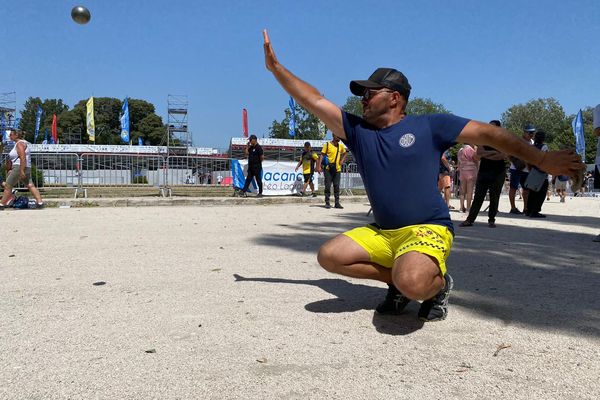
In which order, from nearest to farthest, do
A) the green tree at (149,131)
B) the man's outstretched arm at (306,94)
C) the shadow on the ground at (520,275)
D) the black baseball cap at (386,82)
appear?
the black baseball cap at (386,82) → the shadow on the ground at (520,275) → the man's outstretched arm at (306,94) → the green tree at (149,131)

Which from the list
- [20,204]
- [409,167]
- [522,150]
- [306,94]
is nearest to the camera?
[522,150]

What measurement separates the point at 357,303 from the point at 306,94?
1.55 metres

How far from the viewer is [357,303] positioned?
3.53 meters

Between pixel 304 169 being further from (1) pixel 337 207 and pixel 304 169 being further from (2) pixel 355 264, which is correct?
(2) pixel 355 264

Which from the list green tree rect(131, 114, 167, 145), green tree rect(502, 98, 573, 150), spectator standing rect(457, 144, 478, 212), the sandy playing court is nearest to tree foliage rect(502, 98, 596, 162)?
green tree rect(502, 98, 573, 150)

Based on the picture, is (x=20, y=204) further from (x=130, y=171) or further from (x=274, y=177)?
(x=130, y=171)

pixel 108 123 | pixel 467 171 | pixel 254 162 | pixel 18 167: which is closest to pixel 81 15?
pixel 18 167

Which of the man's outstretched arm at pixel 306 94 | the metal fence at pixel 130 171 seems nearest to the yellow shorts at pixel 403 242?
the man's outstretched arm at pixel 306 94

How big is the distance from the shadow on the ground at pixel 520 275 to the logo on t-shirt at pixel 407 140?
120 centimetres

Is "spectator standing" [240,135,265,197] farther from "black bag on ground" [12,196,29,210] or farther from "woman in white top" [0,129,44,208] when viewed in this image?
"black bag on ground" [12,196,29,210]

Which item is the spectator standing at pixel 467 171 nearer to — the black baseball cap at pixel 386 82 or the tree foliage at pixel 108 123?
the black baseball cap at pixel 386 82

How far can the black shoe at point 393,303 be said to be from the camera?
3.19 m

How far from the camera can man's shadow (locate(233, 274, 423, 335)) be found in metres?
3.00

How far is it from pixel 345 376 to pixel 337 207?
10.5 metres
